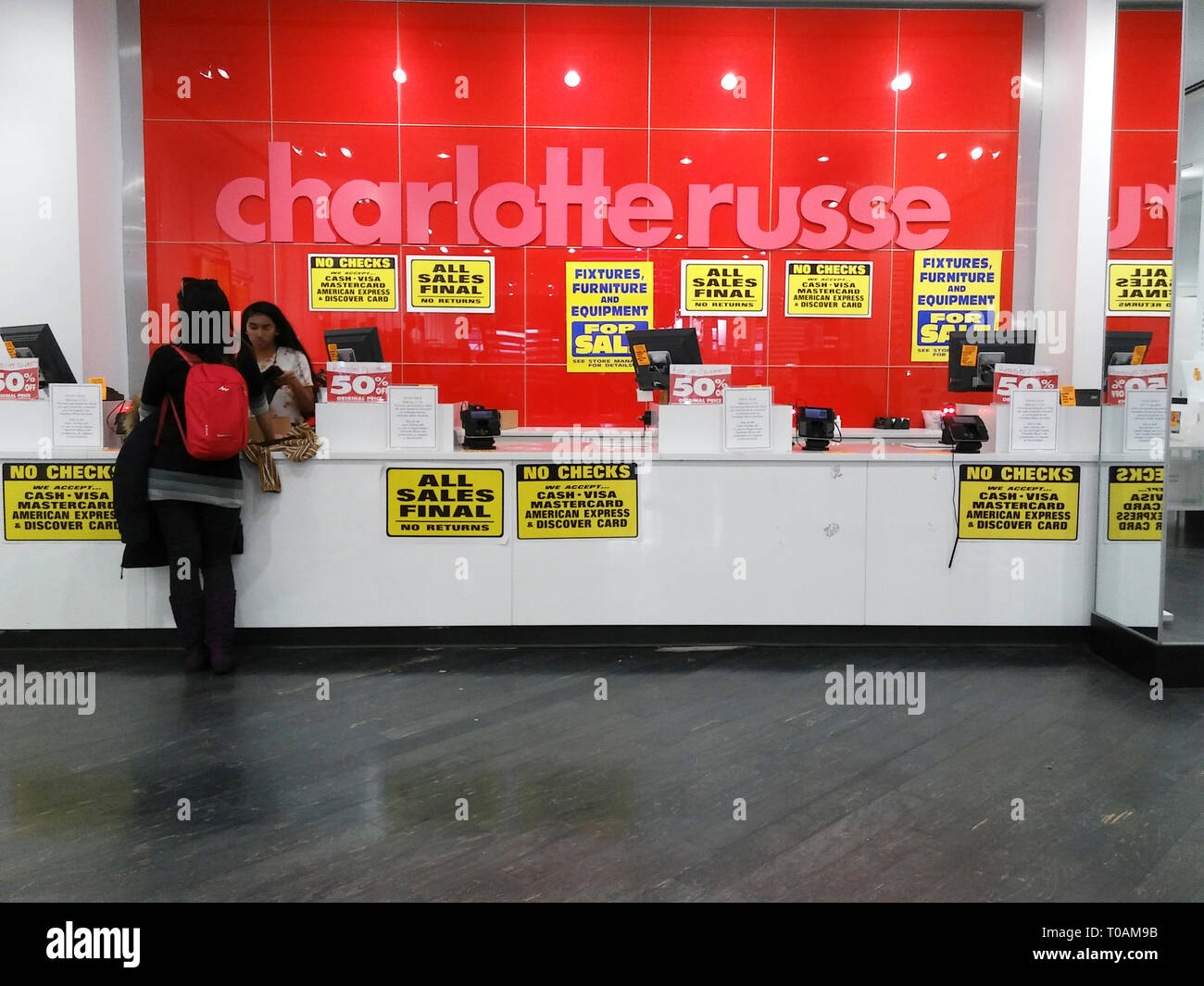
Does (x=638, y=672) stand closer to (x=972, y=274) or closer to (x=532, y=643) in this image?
(x=532, y=643)

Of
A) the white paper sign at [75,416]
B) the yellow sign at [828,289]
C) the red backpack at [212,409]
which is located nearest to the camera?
the red backpack at [212,409]

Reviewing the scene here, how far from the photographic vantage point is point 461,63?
5.78 meters

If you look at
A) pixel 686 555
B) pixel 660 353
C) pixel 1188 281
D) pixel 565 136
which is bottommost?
pixel 686 555

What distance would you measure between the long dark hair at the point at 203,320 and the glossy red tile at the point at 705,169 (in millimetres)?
3383

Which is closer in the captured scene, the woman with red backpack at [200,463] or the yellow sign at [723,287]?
the woman with red backpack at [200,463]

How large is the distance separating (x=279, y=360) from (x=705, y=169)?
3.32 meters

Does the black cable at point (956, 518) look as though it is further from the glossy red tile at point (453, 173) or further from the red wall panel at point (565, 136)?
the glossy red tile at point (453, 173)

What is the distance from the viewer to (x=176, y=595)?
3.50m

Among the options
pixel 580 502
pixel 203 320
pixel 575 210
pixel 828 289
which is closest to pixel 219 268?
pixel 575 210

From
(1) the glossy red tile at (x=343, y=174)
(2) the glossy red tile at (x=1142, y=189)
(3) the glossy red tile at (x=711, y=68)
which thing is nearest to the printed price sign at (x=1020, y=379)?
(2) the glossy red tile at (x=1142, y=189)

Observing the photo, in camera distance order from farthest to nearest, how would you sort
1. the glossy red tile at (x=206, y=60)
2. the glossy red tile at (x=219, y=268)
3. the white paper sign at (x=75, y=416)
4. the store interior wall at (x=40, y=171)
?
1. the glossy red tile at (x=219, y=268)
2. the glossy red tile at (x=206, y=60)
3. the store interior wall at (x=40, y=171)
4. the white paper sign at (x=75, y=416)

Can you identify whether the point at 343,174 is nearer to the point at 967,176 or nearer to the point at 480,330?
the point at 480,330

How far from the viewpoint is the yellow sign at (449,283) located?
585cm

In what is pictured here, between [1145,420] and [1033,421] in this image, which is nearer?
[1145,420]
